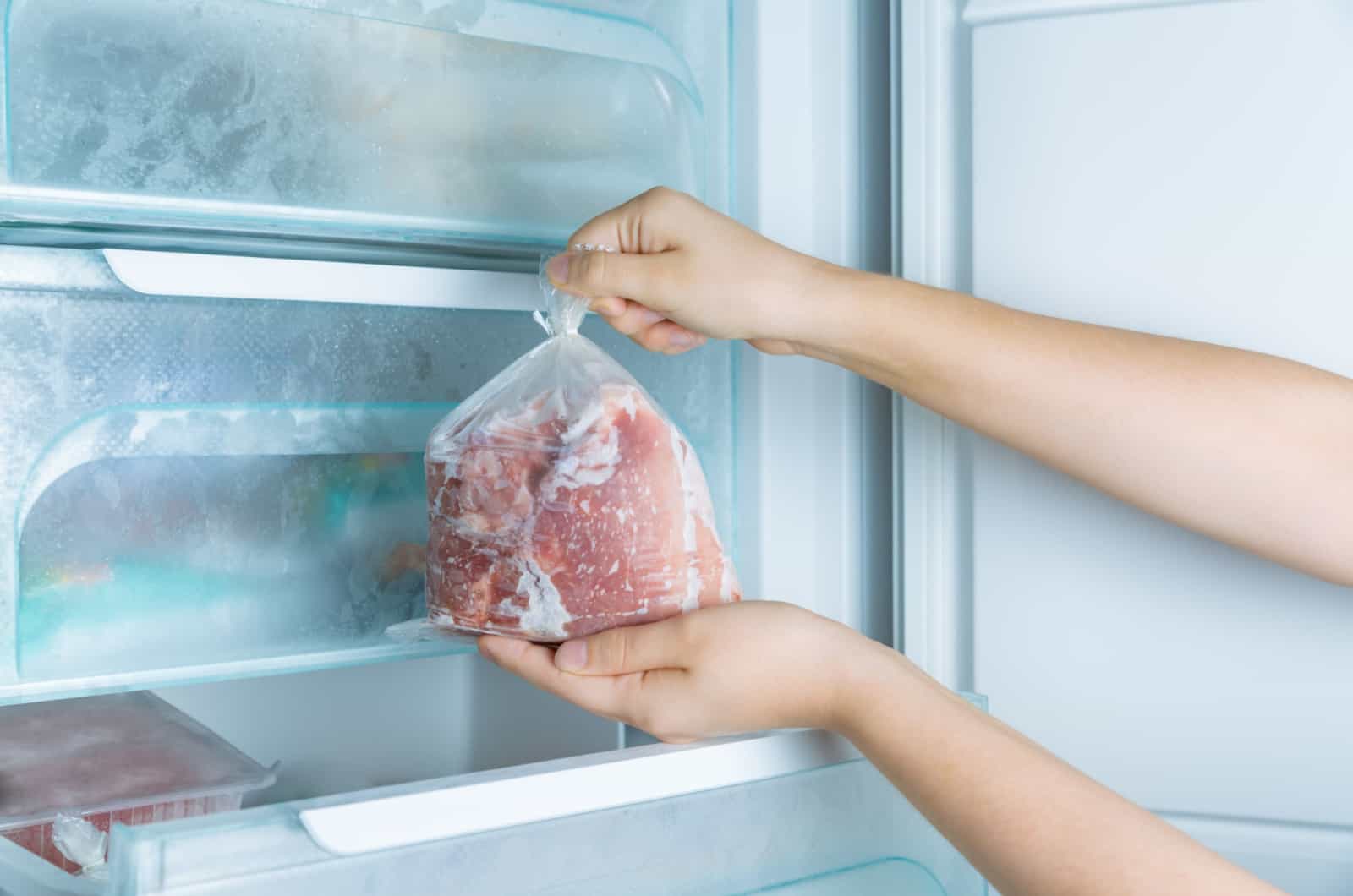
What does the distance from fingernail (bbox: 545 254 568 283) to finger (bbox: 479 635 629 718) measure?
263 mm

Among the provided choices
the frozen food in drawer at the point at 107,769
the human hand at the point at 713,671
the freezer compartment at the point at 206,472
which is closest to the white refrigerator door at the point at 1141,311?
the human hand at the point at 713,671

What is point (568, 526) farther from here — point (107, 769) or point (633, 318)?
point (107, 769)

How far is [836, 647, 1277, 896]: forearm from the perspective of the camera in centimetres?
72

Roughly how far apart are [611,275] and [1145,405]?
0.43m

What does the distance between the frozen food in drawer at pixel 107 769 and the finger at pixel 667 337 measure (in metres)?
0.54

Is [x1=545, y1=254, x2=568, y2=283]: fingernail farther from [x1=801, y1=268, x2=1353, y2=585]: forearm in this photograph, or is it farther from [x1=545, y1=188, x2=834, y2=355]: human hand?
[x1=801, y1=268, x2=1353, y2=585]: forearm

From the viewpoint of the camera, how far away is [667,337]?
973 millimetres

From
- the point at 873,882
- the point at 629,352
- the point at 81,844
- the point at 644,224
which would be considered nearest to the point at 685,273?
the point at 644,224

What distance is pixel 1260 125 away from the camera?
3.33 ft

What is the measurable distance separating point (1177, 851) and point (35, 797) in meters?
0.90

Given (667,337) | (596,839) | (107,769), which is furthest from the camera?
(107,769)

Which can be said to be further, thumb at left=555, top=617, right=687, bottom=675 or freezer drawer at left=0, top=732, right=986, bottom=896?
thumb at left=555, top=617, right=687, bottom=675

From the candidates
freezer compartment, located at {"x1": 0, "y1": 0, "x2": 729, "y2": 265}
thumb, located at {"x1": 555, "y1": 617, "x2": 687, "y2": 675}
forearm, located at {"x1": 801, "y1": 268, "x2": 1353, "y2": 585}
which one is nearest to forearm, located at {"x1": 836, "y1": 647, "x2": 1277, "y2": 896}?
thumb, located at {"x1": 555, "y1": 617, "x2": 687, "y2": 675}

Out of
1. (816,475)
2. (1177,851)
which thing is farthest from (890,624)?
(1177,851)
